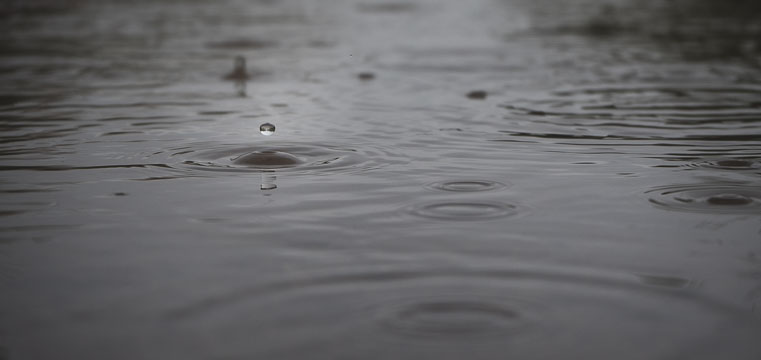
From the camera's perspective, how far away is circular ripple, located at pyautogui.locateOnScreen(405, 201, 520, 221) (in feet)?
13.5

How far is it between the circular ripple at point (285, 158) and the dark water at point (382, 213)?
0.08ft

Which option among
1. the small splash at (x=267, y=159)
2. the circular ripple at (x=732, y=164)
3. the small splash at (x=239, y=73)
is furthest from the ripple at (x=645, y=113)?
the small splash at (x=239, y=73)

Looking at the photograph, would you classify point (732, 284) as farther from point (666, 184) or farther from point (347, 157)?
point (347, 157)

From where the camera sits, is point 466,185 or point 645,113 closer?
point 466,185

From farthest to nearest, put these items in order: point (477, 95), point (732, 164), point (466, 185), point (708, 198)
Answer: point (477, 95) < point (732, 164) < point (466, 185) < point (708, 198)

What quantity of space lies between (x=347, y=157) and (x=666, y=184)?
1912mm

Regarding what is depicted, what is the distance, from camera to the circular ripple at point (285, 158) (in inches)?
205

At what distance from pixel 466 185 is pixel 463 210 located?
52 cm

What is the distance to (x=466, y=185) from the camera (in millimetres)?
4734

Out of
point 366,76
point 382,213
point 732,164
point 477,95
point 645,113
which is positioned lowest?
point 382,213

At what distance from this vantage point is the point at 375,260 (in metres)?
3.49

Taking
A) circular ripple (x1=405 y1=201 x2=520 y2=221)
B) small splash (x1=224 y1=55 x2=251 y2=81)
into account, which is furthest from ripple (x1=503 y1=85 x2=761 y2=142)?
small splash (x1=224 y1=55 x2=251 y2=81)

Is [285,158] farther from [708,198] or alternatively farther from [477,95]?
[477,95]

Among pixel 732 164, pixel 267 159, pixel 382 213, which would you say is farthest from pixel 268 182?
pixel 732 164
